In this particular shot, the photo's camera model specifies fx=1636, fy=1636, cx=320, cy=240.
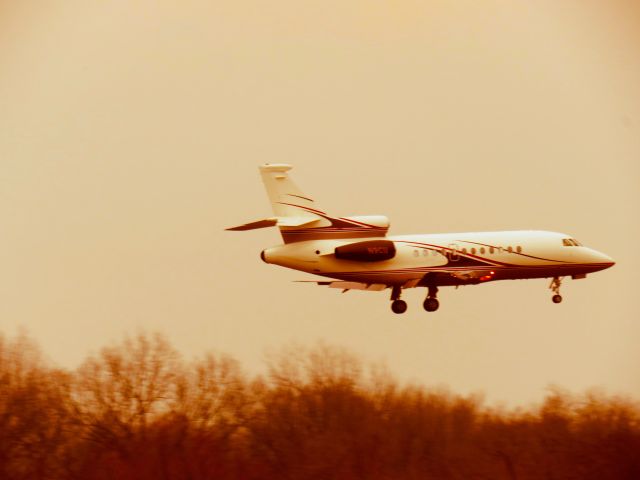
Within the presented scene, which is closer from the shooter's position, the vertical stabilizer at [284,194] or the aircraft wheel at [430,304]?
the vertical stabilizer at [284,194]

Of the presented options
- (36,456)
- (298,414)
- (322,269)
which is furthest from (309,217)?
(36,456)

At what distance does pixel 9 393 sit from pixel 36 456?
4.82m

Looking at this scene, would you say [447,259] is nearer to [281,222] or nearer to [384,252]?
[384,252]

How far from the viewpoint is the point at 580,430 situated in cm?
7562

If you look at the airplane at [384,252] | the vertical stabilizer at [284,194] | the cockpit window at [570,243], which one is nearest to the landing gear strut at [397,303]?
the airplane at [384,252]

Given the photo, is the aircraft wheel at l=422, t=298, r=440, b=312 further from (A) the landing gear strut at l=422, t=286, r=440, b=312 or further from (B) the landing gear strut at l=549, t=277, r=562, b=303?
(B) the landing gear strut at l=549, t=277, r=562, b=303

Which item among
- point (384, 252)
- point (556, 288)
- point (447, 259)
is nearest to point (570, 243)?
point (556, 288)

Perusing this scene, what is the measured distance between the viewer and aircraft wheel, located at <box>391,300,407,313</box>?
72312 millimetres

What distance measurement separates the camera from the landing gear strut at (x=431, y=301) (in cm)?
7254

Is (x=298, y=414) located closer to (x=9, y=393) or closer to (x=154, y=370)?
(x=154, y=370)

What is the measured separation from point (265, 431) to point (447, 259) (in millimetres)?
11160

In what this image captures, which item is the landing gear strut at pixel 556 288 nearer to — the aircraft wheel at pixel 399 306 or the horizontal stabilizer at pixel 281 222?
the aircraft wheel at pixel 399 306

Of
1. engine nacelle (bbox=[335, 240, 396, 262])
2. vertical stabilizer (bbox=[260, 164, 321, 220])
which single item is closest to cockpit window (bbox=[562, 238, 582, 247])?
engine nacelle (bbox=[335, 240, 396, 262])

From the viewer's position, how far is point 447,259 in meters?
70.9
